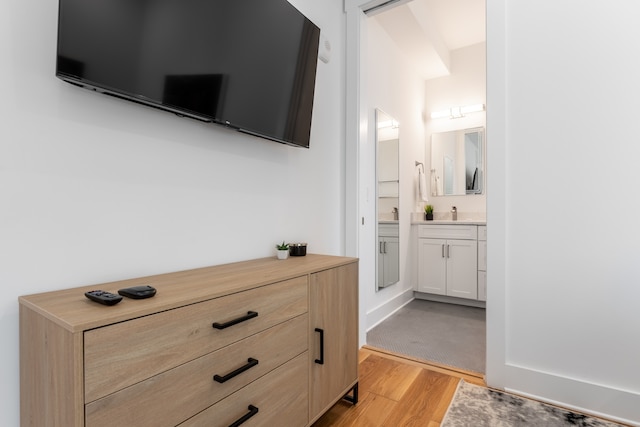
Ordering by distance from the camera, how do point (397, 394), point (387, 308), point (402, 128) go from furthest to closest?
point (402, 128) < point (387, 308) < point (397, 394)

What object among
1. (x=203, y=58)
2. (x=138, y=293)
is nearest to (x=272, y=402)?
(x=138, y=293)

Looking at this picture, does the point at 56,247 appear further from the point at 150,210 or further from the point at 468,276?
the point at 468,276

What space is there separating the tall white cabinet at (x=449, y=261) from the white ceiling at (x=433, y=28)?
1923 mm

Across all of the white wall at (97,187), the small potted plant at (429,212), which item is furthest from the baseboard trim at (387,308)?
the white wall at (97,187)

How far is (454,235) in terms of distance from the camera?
3500mm

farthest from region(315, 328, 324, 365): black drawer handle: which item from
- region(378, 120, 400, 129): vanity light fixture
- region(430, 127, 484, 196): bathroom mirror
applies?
region(430, 127, 484, 196): bathroom mirror

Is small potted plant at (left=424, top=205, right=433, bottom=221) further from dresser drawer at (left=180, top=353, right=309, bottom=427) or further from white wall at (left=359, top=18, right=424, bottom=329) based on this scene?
dresser drawer at (left=180, top=353, right=309, bottom=427)

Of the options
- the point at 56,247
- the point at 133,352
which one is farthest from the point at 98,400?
the point at 56,247

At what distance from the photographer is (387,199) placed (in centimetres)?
313

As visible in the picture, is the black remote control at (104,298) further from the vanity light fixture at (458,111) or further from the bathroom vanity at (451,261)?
the vanity light fixture at (458,111)

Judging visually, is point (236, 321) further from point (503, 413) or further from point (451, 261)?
point (451, 261)

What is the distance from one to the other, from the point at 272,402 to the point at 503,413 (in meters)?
1.22

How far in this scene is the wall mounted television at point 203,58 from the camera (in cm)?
96

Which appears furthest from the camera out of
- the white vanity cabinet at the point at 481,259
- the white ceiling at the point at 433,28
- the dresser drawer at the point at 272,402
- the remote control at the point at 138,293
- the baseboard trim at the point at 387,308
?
the white vanity cabinet at the point at 481,259
